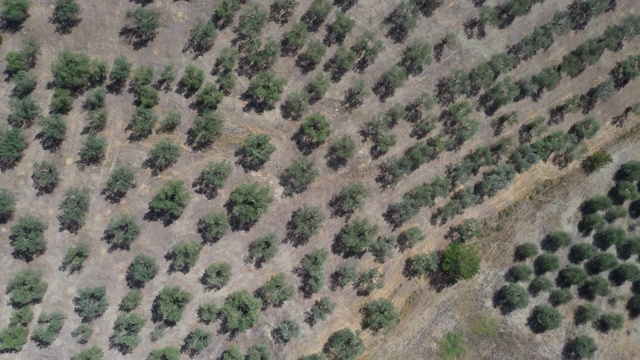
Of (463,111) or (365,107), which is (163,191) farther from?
(463,111)

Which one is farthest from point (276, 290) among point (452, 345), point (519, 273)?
point (519, 273)

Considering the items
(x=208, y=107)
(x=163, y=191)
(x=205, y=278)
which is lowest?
(x=205, y=278)

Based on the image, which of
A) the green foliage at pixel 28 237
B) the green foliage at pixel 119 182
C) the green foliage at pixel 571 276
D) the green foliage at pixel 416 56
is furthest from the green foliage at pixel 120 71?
the green foliage at pixel 571 276

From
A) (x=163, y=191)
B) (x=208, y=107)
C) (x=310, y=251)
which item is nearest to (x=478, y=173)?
(x=310, y=251)

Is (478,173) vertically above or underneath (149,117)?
underneath

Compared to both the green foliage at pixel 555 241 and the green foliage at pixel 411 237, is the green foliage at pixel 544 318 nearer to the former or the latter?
the green foliage at pixel 555 241

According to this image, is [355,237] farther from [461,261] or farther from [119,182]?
[119,182]

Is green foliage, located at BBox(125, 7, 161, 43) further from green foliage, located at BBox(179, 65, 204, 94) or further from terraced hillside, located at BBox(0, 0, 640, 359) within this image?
green foliage, located at BBox(179, 65, 204, 94)
